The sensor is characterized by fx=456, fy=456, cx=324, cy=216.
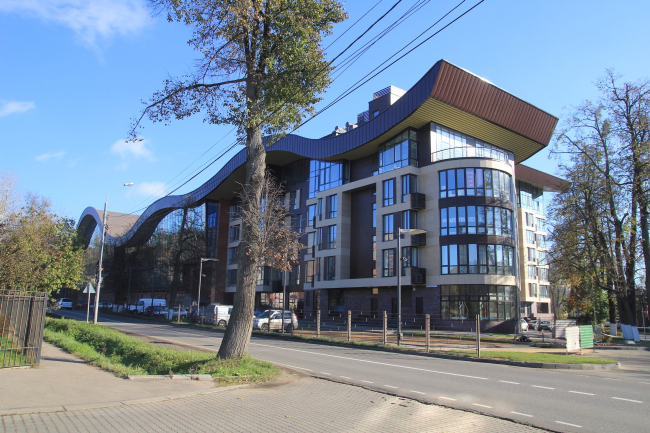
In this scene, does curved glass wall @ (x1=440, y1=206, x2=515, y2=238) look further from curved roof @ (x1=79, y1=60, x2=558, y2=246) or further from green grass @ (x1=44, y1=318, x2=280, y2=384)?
green grass @ (x1=44, y1=318, x2=280, y2=384)

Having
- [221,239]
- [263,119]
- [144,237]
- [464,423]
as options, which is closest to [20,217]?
[263,119]

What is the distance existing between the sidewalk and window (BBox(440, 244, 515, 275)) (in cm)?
2987

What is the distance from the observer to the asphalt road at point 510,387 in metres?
7.72

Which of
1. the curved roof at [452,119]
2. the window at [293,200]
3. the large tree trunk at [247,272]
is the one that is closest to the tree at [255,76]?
the large tree trunk at [247,272]

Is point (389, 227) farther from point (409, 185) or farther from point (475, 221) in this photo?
point (475, 221)

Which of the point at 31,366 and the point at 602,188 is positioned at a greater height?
the point at 602,188

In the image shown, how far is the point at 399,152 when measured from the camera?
42.9 m

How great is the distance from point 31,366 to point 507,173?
37.7 meters

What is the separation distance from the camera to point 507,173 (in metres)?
39.9

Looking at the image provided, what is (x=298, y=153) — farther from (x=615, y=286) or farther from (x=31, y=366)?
(x=31, y=366)

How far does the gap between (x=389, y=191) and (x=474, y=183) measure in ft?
25.8

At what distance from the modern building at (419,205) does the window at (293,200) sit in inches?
5.6

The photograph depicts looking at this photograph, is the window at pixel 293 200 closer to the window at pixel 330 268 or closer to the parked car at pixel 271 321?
the window at pixel 330 268

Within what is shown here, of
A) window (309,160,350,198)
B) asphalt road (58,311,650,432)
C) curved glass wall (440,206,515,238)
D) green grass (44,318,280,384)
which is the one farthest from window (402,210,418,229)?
green grass (44,318,280,384)
